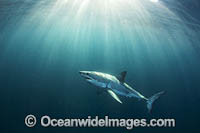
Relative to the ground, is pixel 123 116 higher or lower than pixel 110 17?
Result: lower

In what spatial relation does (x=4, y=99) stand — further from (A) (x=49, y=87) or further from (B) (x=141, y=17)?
(B) (x=141, y=17)

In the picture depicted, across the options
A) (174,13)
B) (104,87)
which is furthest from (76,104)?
(104,87)

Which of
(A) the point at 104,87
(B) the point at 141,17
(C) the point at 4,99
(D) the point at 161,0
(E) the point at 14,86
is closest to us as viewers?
(A) the point at 104,87

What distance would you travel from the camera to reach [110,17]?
2395cm

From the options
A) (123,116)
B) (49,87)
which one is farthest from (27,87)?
(123,116)

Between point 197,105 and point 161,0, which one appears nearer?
point 161,0

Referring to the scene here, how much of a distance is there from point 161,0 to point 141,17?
630 cm

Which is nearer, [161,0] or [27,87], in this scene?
[161,0]

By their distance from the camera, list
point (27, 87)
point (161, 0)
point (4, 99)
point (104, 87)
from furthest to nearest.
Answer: point (27, 87), point (4, 99), point (161, 0), point (104, 87)

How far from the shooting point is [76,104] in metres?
25.1

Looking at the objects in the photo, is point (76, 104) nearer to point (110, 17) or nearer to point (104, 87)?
point (110, 17)

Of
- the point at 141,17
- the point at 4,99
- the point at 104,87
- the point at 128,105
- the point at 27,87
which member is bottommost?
the point at 104,87

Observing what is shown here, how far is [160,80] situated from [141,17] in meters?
32.1

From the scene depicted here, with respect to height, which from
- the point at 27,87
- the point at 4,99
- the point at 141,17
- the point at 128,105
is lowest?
the point at 128,105
